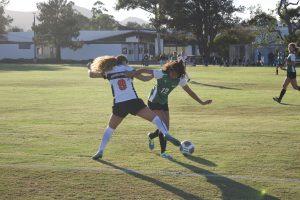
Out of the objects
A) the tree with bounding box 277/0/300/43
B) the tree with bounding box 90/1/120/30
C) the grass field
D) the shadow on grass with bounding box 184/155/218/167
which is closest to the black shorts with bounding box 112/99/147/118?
the grass field

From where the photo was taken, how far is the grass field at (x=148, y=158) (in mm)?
7082

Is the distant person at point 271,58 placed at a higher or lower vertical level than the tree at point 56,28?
lower

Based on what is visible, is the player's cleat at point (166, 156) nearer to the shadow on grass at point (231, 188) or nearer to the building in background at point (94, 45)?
the shadow on grass at point (231, 188)

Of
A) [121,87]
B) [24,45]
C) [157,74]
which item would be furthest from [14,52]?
[157,74]

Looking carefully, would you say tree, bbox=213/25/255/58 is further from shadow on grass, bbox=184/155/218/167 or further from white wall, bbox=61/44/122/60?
shadow on grass, bbox=184/155/218/167

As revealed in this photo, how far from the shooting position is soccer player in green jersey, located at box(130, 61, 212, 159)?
8.53m

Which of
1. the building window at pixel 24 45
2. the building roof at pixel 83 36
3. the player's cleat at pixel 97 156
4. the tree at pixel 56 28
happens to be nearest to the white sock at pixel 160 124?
the player's cleat at pixel 97 156

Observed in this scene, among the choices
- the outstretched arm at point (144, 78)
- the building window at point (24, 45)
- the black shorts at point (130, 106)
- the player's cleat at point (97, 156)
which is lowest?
the player's cleat at point (97, 156)

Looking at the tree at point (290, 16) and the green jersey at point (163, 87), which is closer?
the green jersey at point (163, 87)

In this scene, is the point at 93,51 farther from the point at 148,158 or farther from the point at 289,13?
the point at 148,158

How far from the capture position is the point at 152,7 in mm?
77875

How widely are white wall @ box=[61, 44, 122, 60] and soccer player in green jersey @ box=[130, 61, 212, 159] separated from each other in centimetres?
7290

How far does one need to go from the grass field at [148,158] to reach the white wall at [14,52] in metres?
70.3

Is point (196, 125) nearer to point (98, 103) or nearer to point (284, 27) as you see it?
point (98, 103)
